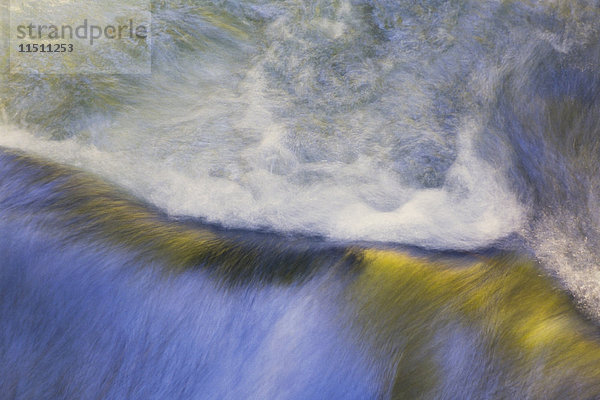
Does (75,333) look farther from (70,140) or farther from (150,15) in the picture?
(150,15)

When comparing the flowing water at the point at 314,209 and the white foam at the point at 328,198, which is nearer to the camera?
the flowing water at the point at 314,209

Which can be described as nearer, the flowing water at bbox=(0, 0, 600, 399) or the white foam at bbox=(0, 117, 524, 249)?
the flowing water at bbox=(0, 0, 600, 399)

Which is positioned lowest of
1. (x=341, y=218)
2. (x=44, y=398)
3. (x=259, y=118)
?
(x=44, y=398)

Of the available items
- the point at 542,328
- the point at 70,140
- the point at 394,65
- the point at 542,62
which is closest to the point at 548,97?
the point at 542,62

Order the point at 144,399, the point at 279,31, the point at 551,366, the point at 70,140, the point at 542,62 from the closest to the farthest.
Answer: the point at 551,366 < the point at 144,399 < the point at 70,140 < the point at 542,62 < the point at 279,31

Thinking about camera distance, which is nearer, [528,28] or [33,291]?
[33,291]

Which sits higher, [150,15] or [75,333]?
[150,15]

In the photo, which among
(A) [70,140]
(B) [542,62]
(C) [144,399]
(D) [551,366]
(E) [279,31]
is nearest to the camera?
(D) [551,366]
